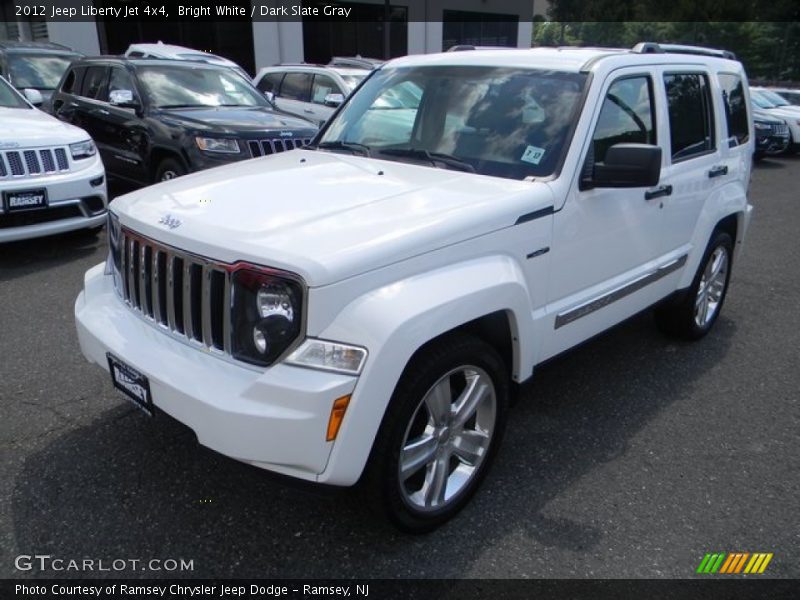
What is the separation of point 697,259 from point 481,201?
90.3 inches

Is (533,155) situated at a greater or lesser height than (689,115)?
lesser

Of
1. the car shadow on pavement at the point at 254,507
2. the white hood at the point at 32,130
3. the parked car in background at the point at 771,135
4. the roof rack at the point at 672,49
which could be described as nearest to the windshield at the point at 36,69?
the white hood at the point at 32,130

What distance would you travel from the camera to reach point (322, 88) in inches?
440

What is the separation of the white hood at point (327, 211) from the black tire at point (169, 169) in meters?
4.07

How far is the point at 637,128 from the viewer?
12.1 feet

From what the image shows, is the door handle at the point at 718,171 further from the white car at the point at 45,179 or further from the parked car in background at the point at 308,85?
the parked car in background at the point at 308,85

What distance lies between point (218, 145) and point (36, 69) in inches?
230

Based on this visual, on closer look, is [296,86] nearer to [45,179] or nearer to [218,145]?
[218,145]

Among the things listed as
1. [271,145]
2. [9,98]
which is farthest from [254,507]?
[9,98]

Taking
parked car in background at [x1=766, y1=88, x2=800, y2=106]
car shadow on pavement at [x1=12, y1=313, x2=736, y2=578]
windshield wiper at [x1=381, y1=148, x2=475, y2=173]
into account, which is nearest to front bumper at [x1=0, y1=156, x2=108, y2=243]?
car shadow on pavement at [x1=12, y1=313, x2=736, y2=578]

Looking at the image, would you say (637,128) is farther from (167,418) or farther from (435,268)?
(167,418)

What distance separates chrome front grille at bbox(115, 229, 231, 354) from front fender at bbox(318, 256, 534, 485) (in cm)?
48

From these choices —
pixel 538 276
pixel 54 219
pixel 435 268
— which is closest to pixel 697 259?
pixel 538 276

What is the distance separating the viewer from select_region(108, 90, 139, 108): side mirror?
7554 mm
